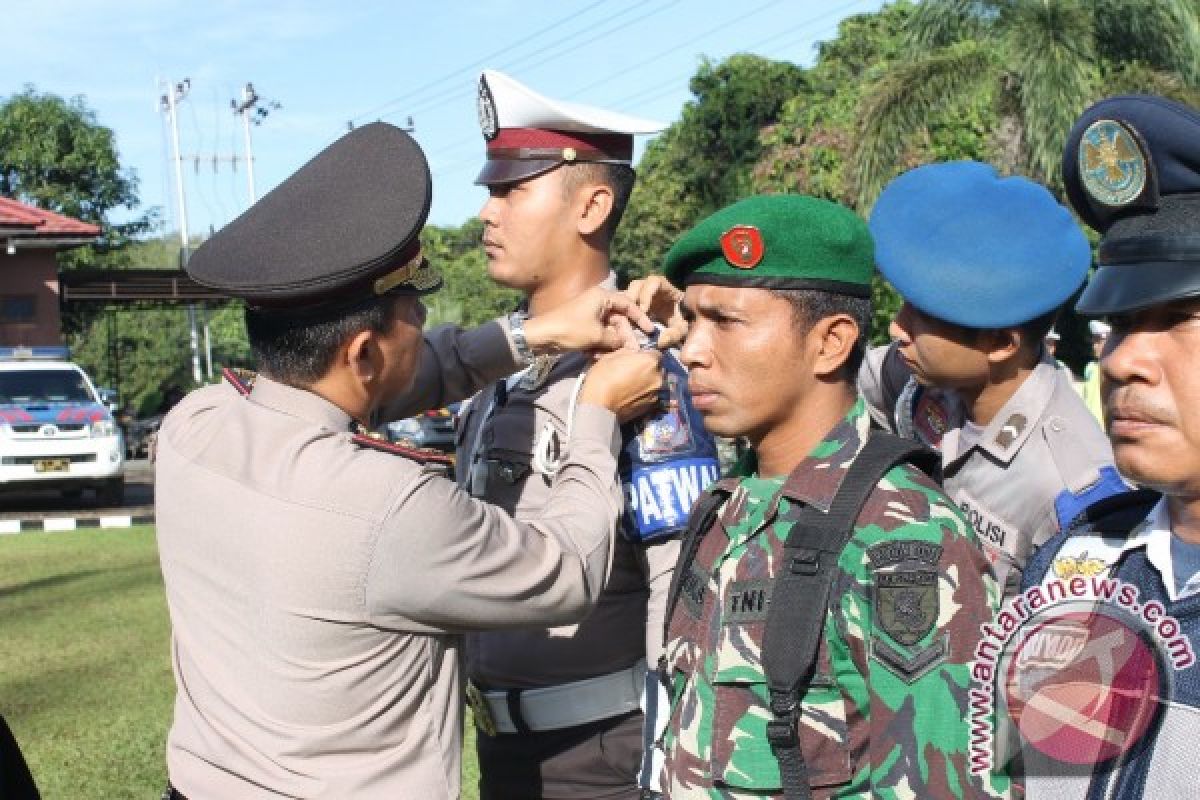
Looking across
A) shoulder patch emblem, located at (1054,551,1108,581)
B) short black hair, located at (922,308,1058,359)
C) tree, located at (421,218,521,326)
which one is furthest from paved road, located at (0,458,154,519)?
shoulder patch emblem, located at (1054,551,1108,581)

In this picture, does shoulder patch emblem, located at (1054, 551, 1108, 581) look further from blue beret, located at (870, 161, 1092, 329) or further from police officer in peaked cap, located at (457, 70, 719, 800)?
police officer in peaked cap, located at (457, 70, 719, 800)

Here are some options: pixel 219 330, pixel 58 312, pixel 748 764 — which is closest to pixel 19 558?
pixel 748 764

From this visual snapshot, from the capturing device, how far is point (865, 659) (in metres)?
1.89

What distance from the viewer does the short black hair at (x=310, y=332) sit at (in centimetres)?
235

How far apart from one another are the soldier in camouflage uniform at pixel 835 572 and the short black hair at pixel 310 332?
545mm

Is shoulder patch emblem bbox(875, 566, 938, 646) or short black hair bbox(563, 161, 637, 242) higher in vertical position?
short black hair bbox(563, 161, 637, 242)

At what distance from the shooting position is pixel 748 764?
78.4 inches

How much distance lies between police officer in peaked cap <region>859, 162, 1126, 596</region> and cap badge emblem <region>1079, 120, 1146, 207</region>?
81 centimetres

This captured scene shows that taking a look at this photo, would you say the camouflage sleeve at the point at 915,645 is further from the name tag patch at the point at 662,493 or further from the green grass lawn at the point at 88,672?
the green grass lawn at the point at 88,672

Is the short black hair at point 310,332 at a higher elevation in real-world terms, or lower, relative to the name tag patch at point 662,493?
higher

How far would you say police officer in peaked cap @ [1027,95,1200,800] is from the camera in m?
1.49

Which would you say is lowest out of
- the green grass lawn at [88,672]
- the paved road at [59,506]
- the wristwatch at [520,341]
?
the paved road at [59,506]

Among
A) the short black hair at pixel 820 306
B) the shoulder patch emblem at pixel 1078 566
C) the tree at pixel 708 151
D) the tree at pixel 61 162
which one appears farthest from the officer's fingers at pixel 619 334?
the tree at pixel 61 162

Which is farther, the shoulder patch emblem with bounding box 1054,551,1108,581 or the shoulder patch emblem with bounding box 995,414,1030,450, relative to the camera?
the shoulder patch emblem with bounding box 995,414,1030,450
